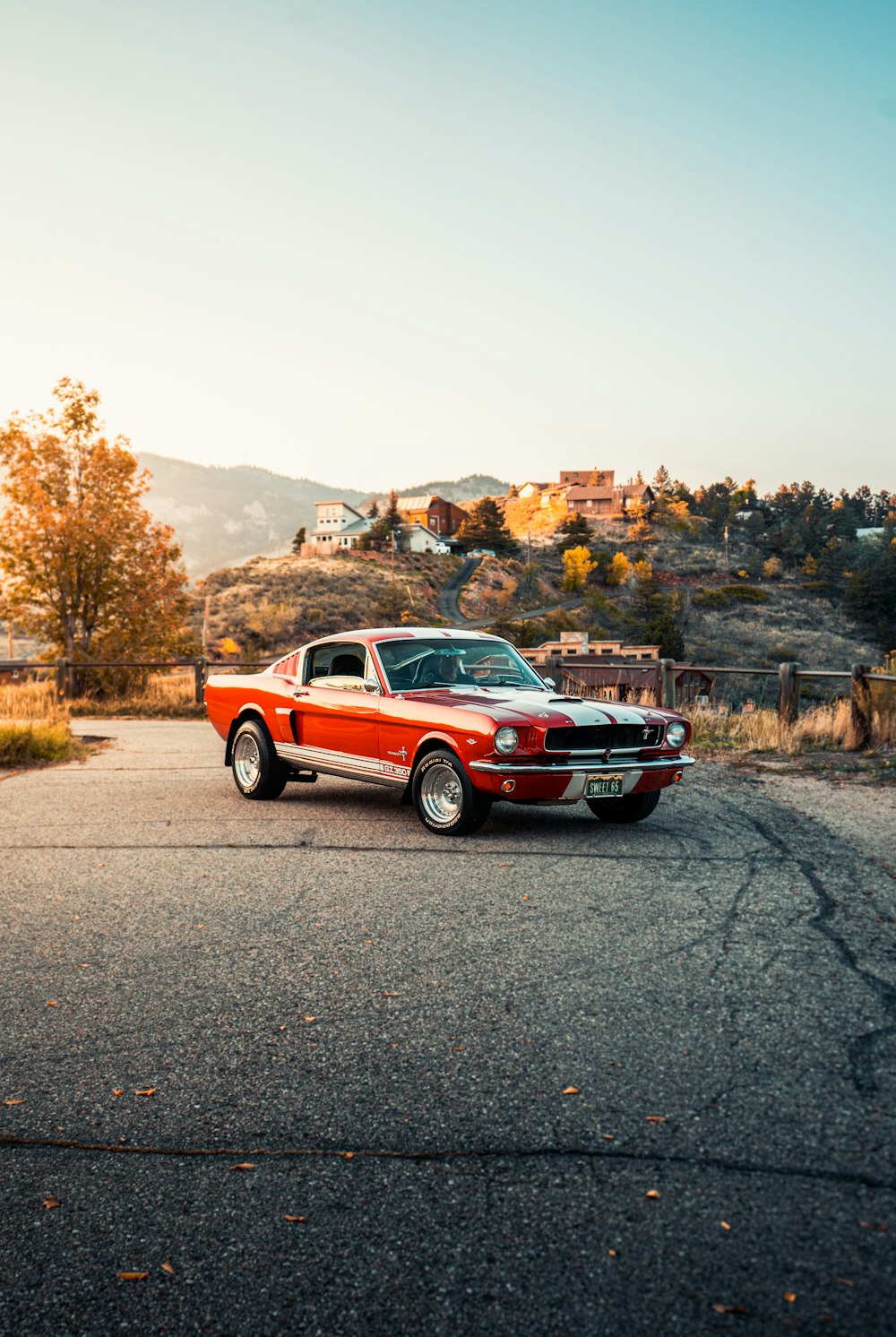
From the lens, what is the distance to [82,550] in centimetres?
2328

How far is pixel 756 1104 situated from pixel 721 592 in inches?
3700

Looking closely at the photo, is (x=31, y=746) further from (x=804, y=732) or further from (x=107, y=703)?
(x=804, y=732)

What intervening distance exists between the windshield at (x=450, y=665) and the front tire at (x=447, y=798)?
0.86 meters

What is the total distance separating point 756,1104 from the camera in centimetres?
314

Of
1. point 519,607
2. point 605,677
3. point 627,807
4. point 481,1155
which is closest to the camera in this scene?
point 481,1155

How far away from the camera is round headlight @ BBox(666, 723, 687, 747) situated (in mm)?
7812

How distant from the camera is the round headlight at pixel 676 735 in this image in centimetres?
781

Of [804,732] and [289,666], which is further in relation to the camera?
[804,732]

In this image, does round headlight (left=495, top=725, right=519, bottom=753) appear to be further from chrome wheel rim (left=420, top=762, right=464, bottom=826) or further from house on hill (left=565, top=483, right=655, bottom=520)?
house on hill (left=565, top=483, right=655, bottom=520)

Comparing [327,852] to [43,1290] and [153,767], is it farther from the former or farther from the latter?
[153,767]

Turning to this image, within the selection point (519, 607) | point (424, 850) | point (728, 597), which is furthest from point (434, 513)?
point (424, 850)

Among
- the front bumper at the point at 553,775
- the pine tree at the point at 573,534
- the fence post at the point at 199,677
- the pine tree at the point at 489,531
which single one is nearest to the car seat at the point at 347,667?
the front bumper at the point at 553,775

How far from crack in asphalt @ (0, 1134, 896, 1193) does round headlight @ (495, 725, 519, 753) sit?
167 inches

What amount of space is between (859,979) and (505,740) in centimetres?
315
